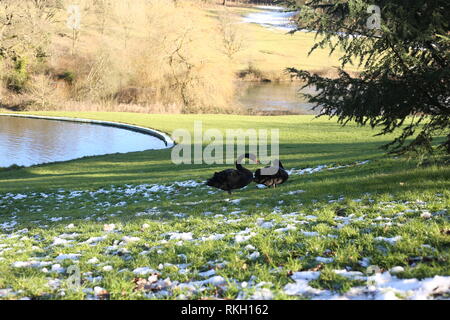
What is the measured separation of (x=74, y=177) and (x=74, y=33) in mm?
62638

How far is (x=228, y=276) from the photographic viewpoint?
18.5 ft

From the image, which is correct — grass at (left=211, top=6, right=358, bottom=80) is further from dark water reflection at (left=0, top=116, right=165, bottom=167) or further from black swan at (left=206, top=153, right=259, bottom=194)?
black swan at (left=206, top=153, right=259, bottom=194)

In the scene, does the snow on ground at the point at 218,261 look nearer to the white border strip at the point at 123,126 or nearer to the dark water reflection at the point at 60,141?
the dark water reflection at the point at 60,141

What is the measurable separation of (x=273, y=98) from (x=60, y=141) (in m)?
44.2

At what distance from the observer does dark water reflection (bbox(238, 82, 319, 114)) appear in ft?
214

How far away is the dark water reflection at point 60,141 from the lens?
106 ft

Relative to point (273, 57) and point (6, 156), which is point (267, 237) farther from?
point (273, 57)

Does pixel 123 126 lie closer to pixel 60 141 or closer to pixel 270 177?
pixel 60 141

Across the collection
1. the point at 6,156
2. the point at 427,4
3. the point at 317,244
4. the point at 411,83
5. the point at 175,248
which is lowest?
the point at 6,156

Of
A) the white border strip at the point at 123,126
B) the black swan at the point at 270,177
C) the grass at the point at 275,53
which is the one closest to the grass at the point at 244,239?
the black swan at the point at 270,177

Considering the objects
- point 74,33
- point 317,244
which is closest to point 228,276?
point 317,244

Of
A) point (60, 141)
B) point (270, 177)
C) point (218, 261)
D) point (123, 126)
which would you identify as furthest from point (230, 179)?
point (123, 126)

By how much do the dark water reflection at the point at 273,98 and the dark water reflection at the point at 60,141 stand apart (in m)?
27.1

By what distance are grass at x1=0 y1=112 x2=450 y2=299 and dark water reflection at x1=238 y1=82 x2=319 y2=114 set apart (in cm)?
4626
